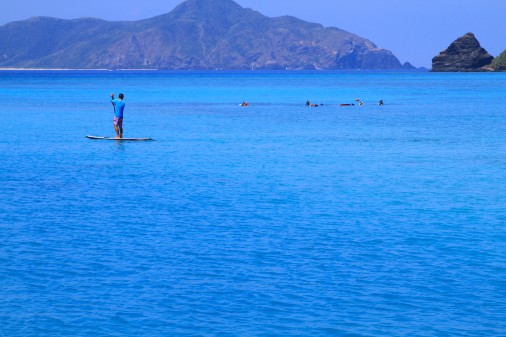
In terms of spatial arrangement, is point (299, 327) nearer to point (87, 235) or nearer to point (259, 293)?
point (259, 293)

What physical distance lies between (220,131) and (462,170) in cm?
2368

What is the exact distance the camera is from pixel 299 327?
14.7 metres

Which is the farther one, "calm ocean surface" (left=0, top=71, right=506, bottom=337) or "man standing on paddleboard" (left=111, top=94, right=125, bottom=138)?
"man standing on paddleboard" (left=111, top=94, right=125, bottom=138)

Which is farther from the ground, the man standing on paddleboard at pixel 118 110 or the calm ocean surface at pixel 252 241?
the man standing on paddleboard at pixel 118 110

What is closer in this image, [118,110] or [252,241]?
[252,241]

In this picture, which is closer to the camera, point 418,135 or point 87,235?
point 87,235

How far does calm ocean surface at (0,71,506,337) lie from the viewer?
603 inches

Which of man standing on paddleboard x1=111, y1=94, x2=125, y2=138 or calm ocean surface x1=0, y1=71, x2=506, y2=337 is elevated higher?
man standing on paddleboard x1=111, y1=94, x2=125, y2=138

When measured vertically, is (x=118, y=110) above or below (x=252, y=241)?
above

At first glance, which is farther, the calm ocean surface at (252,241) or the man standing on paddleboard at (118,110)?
the man standing on paddleboard at (118,110)

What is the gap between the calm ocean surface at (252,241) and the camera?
15305mm

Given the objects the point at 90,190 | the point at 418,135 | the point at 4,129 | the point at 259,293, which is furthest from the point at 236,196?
the point at 4,129

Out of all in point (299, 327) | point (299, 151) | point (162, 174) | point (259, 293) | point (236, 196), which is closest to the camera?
A: point (299, 327)

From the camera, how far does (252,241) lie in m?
20.8
